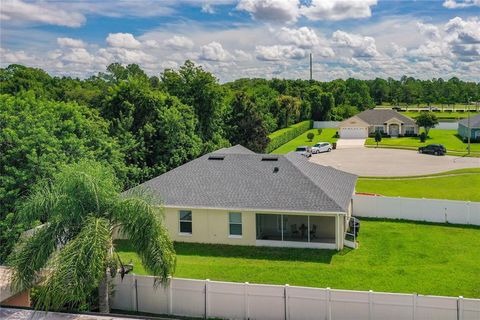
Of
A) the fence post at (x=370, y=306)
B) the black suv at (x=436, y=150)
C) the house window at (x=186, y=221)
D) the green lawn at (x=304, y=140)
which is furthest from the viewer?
the green lawn at (x=304, y=140)

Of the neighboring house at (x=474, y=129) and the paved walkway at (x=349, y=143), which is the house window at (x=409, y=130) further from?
the paved walkway at (x=349, y=143)

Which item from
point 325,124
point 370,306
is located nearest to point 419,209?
point 370,306

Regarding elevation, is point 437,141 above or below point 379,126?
below

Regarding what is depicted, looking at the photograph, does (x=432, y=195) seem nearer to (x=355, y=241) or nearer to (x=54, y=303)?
(x=355, y=241)

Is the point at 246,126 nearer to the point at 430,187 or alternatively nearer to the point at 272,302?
the point at 430,187

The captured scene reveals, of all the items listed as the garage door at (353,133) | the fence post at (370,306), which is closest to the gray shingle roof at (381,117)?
the garage door at (353,133)

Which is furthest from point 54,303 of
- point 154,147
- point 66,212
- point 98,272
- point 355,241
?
point 154,147
